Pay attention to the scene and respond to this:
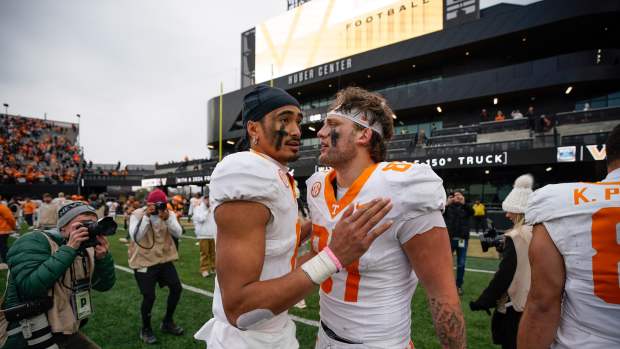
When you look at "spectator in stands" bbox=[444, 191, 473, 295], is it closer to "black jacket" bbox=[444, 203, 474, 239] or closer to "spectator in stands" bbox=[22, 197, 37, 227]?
"black jacket" bbox=[444, 203, 474, 239]

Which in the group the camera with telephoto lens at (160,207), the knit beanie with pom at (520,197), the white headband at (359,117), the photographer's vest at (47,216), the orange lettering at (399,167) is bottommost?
the photographer's vest at (47,216)

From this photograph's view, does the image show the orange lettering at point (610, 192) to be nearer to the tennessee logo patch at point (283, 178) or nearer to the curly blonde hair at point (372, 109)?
the curly blonde hair at point (372, 109)

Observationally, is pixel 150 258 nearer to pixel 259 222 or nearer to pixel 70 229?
pixel 70 229

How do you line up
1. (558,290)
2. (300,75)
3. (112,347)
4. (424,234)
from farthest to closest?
(300,75) < (112,347) < (558,290) < (424,234)

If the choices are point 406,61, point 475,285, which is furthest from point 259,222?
point 406,61

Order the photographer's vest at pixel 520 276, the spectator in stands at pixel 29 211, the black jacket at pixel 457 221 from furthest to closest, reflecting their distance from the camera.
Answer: the spectator in stands at pixel 29 211 < the black jacket at pixel 457 221 < the photographer's vest at pixel 520 276

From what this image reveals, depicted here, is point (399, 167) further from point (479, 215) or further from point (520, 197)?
point (479, 215)

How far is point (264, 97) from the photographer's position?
1830 millimetres

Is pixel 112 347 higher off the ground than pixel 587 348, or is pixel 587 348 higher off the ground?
pixel 587 348

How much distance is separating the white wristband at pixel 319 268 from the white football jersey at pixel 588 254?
1.34 metres

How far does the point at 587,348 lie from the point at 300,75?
1193 inches

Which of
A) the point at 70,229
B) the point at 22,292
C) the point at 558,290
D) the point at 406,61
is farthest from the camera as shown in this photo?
the point at 406,61

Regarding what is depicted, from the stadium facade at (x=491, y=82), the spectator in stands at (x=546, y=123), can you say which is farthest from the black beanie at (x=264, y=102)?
the spectator in stands at (x=546, y=123)

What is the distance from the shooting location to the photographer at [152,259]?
448 centimetres
